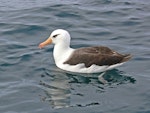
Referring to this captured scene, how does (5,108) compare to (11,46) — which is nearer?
(5,108)

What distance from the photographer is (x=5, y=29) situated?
1677cm

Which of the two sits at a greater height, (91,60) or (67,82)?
(91,60)

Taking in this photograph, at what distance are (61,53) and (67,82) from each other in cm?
117

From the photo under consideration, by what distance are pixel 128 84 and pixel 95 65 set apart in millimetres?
1114

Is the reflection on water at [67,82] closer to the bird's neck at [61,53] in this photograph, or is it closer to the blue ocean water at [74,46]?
the blue ocean water at [74,46]

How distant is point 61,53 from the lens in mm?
13938

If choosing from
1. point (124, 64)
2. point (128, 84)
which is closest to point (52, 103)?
point (128, 84)

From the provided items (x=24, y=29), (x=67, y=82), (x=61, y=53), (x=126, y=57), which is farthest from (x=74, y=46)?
(x=67, y=82)

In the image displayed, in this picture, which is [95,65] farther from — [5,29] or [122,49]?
[5,29]

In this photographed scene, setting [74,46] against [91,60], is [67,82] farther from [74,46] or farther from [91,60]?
[74,46]

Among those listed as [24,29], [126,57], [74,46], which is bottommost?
[74,46]

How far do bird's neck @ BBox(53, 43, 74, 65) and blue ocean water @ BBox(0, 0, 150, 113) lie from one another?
27cm

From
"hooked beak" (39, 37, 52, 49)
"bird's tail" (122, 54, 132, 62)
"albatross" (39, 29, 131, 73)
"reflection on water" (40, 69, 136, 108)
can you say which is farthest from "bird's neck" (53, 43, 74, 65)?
"bird's tail" (122, 54, 132, 62)

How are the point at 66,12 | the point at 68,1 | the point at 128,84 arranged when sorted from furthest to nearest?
the point at 68,1 < the point at 66,12 < the point at 128,84
